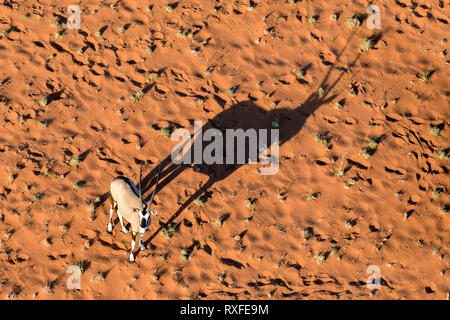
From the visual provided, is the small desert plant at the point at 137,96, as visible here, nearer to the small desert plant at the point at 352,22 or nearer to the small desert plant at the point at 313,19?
the small desert plant at the point at 313,19

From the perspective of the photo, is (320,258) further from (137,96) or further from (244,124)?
(137,96)

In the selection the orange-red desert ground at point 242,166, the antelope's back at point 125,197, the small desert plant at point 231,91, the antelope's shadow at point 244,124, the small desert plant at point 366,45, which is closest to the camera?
the antelope's back at point 125,197

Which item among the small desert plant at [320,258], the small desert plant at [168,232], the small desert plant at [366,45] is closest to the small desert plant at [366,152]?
the small desert plant at [320,258]

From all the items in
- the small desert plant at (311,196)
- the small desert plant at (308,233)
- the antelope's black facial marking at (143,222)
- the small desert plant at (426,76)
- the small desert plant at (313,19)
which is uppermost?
the small desert plant at (313,19)

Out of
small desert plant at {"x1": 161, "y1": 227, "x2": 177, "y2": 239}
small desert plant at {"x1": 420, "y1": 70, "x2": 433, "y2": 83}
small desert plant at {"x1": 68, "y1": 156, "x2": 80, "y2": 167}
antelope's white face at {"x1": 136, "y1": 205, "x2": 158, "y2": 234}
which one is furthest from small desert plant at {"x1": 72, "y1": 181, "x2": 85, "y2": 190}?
small desert plant at {"x1": 420, "y1": 70, "x2": 433, "y2": 83}

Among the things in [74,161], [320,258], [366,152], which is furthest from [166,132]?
[366,152]

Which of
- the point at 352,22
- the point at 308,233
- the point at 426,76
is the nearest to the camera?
the point at 308,233
